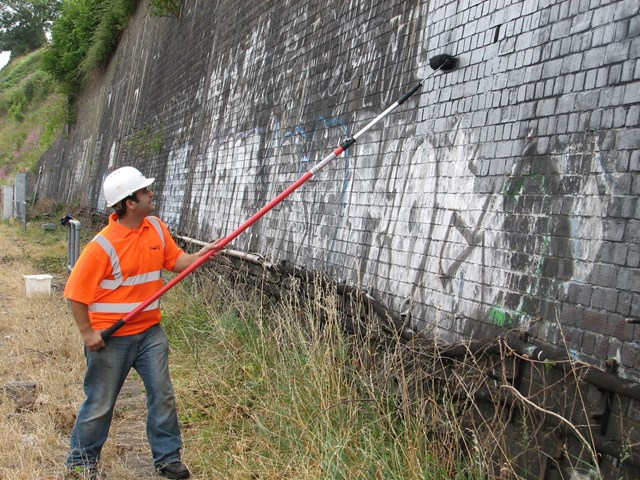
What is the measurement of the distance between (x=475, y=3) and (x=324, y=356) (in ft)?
8.79

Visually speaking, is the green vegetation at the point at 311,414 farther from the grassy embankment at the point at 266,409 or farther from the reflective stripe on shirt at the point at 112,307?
the reflective stripe on shirt at the point at 112,307

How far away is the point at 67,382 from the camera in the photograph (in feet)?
20.9

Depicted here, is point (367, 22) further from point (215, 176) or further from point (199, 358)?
point (215, 176)

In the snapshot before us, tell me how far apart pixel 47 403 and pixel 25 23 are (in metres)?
61.1

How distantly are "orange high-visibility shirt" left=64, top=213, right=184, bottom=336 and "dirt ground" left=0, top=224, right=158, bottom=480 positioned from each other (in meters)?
1.03

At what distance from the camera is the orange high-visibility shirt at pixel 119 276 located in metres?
4.34

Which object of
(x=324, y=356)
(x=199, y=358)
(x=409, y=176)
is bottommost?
(x=199, y=358)

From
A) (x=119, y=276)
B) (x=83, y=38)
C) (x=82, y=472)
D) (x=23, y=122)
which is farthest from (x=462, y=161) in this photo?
(x=23, y=122)

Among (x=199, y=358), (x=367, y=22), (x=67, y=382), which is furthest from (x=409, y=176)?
(x=67, y=382)

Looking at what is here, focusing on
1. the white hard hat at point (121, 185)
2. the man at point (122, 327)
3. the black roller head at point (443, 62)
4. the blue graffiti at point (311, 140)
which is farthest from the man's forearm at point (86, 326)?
the black roller head at point (443, 62)

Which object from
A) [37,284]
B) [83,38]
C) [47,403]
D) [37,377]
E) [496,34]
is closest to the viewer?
[496,34]

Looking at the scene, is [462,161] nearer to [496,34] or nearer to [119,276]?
[496,34]

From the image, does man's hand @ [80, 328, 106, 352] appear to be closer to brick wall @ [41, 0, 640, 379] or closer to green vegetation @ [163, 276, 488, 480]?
green vegetation @ [163, 276, 488, 480]

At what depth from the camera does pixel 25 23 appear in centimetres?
5850
